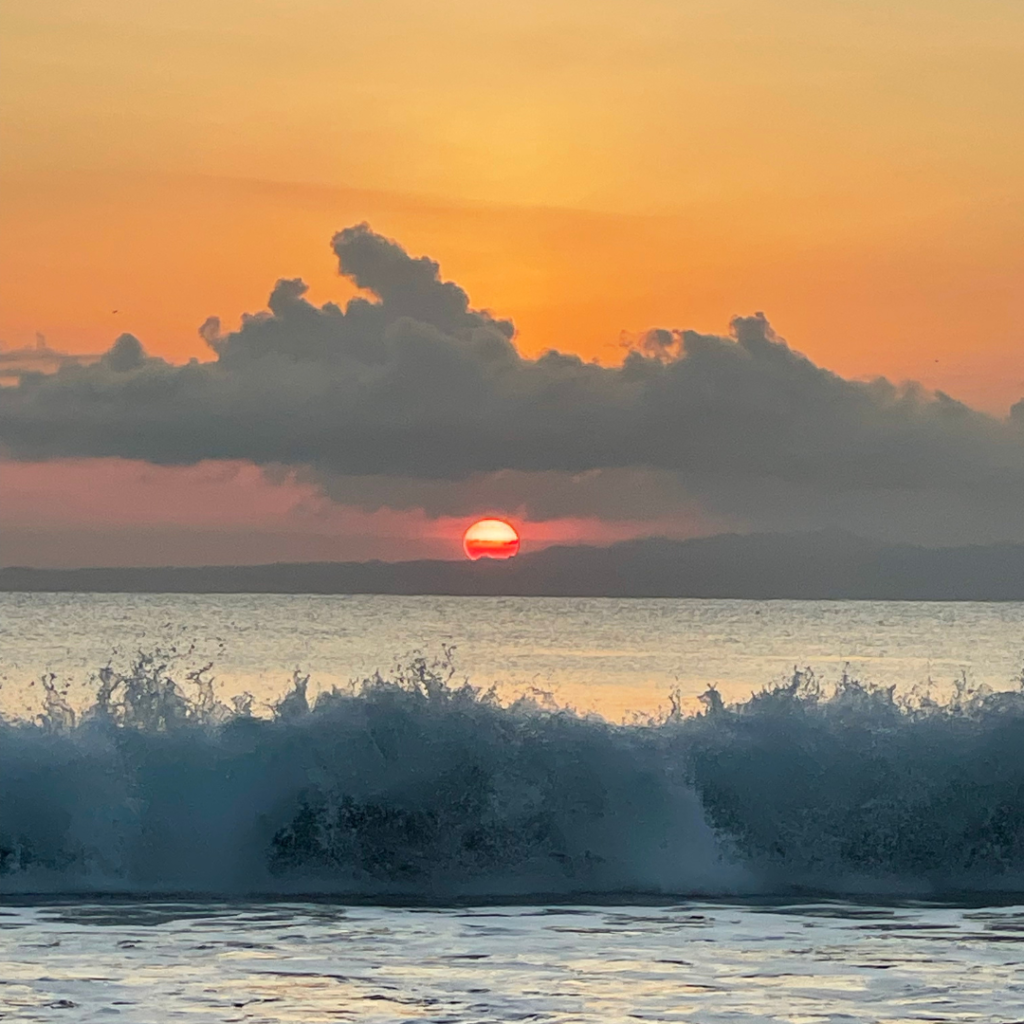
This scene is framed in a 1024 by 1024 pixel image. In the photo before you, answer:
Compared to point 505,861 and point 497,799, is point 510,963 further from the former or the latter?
point 497,799

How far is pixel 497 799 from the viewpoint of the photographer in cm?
1709

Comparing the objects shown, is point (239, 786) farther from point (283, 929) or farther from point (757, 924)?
point (757, 924)

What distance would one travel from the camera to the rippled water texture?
34.9 ft

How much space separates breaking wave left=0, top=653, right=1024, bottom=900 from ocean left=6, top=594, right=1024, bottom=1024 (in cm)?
3

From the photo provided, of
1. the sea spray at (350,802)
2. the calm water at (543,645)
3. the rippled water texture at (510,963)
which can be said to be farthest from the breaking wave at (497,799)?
the calm water at (543,645)

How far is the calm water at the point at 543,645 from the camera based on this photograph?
49906mm

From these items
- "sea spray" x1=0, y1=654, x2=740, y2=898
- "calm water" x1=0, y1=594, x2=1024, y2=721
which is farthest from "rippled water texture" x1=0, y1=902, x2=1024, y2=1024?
"calm water" x1=0, y1=594, x2=1024, y2=721

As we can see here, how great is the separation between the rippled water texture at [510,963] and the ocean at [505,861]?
4cm

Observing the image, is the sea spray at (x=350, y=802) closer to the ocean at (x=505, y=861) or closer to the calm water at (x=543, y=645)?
the ocean at (x=505, y=861)

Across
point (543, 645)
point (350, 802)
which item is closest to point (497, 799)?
point (350, 802)

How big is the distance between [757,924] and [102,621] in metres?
73.9

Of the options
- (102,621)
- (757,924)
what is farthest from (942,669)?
(757,924)

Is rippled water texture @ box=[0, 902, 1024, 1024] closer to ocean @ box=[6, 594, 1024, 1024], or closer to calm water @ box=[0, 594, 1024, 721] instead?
ocean @ box=[6, 594, 1024, 1024]

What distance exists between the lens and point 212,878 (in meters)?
16.0
